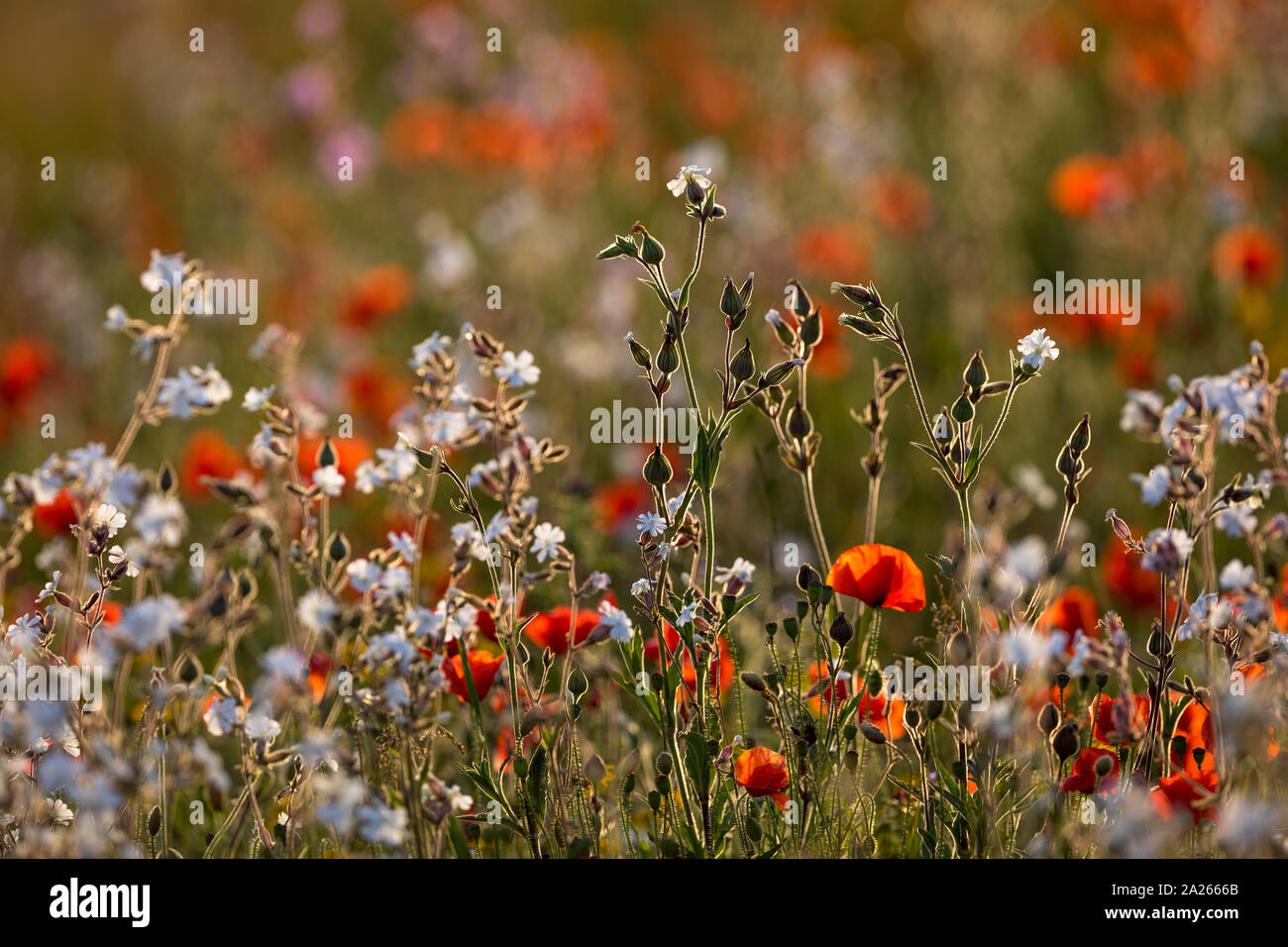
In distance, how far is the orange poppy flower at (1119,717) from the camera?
1330mm

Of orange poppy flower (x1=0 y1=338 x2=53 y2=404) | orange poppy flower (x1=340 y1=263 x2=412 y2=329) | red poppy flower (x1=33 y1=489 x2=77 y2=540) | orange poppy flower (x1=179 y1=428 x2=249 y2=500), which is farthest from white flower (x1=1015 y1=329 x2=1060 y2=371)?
orange poppy flower (x1=0 y1=338 x2=53 y2=404)

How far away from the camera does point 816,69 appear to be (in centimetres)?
492

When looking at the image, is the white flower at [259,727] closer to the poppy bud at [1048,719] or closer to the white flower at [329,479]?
the white flower at [329,479]

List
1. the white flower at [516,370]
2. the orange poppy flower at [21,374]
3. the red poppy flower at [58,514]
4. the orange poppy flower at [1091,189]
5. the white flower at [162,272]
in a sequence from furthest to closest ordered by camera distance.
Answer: the orange poppy flower at [1091,189]
the orange poppy flower at [21,374]
the red poppy flower at [58,514]
the white flower at [162,272]
the white flower at [516,370]

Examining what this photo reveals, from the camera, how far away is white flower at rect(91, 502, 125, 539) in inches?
61.4

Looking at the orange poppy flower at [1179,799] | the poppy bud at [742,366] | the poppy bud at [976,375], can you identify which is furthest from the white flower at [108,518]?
the orange poppy flower at [1179,799]

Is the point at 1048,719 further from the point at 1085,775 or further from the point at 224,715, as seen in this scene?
the point at 224,715

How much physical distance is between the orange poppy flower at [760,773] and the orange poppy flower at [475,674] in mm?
350

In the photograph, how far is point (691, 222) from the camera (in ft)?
15.2

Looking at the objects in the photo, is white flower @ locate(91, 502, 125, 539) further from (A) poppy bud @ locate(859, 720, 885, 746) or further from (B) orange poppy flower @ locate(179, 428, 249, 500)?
(B) orange poppy flower @ locate(179, 428, 249, 500)

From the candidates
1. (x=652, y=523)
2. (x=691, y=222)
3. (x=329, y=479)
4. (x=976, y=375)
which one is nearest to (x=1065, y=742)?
(x=976, y=375)

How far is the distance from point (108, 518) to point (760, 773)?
896 mm

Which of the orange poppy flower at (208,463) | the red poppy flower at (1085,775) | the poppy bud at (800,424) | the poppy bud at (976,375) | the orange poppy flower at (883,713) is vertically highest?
the orange poppy flower at (208,463)
